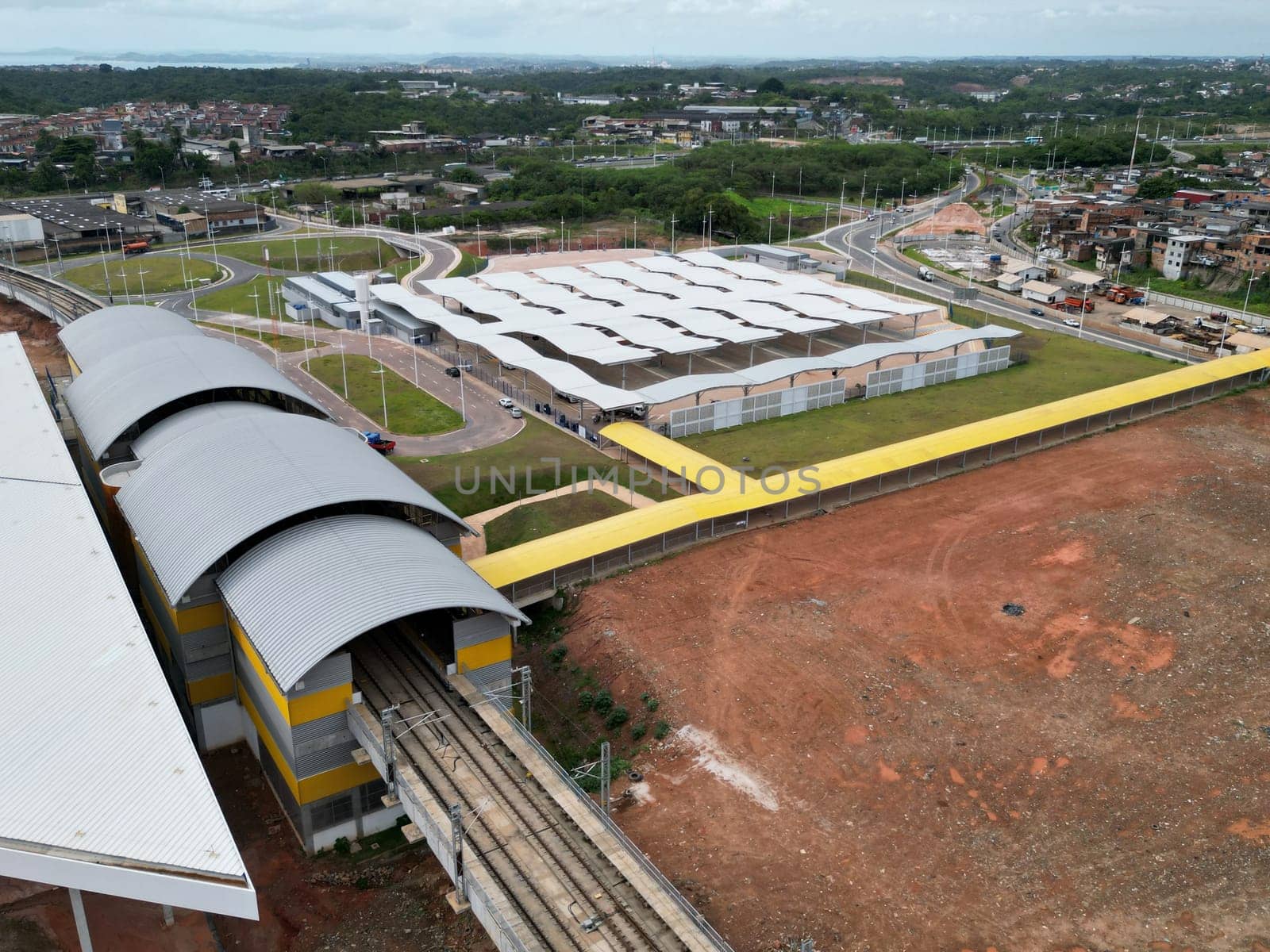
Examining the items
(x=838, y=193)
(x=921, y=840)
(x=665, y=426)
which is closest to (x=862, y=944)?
(x=921, y=840)

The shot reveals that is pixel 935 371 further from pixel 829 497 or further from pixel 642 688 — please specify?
pixel 642 688

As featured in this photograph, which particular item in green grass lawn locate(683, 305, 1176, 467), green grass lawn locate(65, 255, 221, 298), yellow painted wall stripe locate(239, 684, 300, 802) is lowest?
yellow painted wall stripe locate(239, 684, 300, 802)

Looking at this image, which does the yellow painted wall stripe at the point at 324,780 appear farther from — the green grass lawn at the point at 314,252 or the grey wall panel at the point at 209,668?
the green grass lawn at the point at 314,252

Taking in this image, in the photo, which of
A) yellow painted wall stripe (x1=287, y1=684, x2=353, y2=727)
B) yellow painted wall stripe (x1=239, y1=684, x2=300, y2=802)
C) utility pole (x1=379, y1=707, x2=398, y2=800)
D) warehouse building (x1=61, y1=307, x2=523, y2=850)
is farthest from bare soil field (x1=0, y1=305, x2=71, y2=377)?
utility pole (x1=379, y1=707, x2=398, y2=800)

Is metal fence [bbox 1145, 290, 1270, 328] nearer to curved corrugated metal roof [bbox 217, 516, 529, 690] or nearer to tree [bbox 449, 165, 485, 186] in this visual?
curved corrugated metal roof [bbox 217, 516, 529, 690]

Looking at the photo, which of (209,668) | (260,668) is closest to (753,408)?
(209,668)

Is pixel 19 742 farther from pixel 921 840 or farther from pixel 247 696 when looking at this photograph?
pixel 921 840
